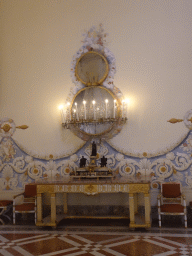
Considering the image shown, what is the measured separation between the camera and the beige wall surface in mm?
6516

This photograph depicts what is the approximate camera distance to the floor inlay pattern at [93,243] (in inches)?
171

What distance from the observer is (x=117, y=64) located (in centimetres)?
680

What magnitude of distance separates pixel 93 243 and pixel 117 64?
13.3 ft

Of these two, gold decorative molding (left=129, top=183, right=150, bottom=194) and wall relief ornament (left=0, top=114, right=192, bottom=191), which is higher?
wall relief ornament (left=0, top=114, right=192, bottom=191)

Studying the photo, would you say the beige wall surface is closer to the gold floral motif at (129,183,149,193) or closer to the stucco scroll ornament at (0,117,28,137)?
the stucco scroll ornament at (0,117,28,137)

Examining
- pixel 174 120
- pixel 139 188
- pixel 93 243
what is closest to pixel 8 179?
pixel 93 243

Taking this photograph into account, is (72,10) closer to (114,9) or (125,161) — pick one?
(114,9)

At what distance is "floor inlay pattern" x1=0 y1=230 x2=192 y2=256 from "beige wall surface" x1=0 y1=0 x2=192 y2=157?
81.0 inches

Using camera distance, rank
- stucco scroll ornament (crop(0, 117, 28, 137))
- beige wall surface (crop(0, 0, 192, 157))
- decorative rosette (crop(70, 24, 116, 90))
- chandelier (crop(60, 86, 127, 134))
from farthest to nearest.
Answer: stucco scroll ornament (crop(0, 117, 28, 137)) < decorative rosette (crop(70, 24, 116, 90)) < chandelier (crop(60, 86, 127, 134)) < beige wall surface (crop(0, 0, 192, 157))

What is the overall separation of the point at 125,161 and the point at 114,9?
3.69 m

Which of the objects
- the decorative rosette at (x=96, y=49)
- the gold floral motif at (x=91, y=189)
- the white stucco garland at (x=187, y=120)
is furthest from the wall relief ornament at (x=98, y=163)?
the decorative rosette at (x=96, y=49)

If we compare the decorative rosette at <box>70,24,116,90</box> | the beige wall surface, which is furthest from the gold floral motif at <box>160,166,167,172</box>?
the decorative rosette at <box>70,24,116,90</box>

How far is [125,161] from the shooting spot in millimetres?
6559

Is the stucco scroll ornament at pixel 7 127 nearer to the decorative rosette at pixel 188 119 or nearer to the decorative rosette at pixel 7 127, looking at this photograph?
the decorative rosette at pixel 7 127
